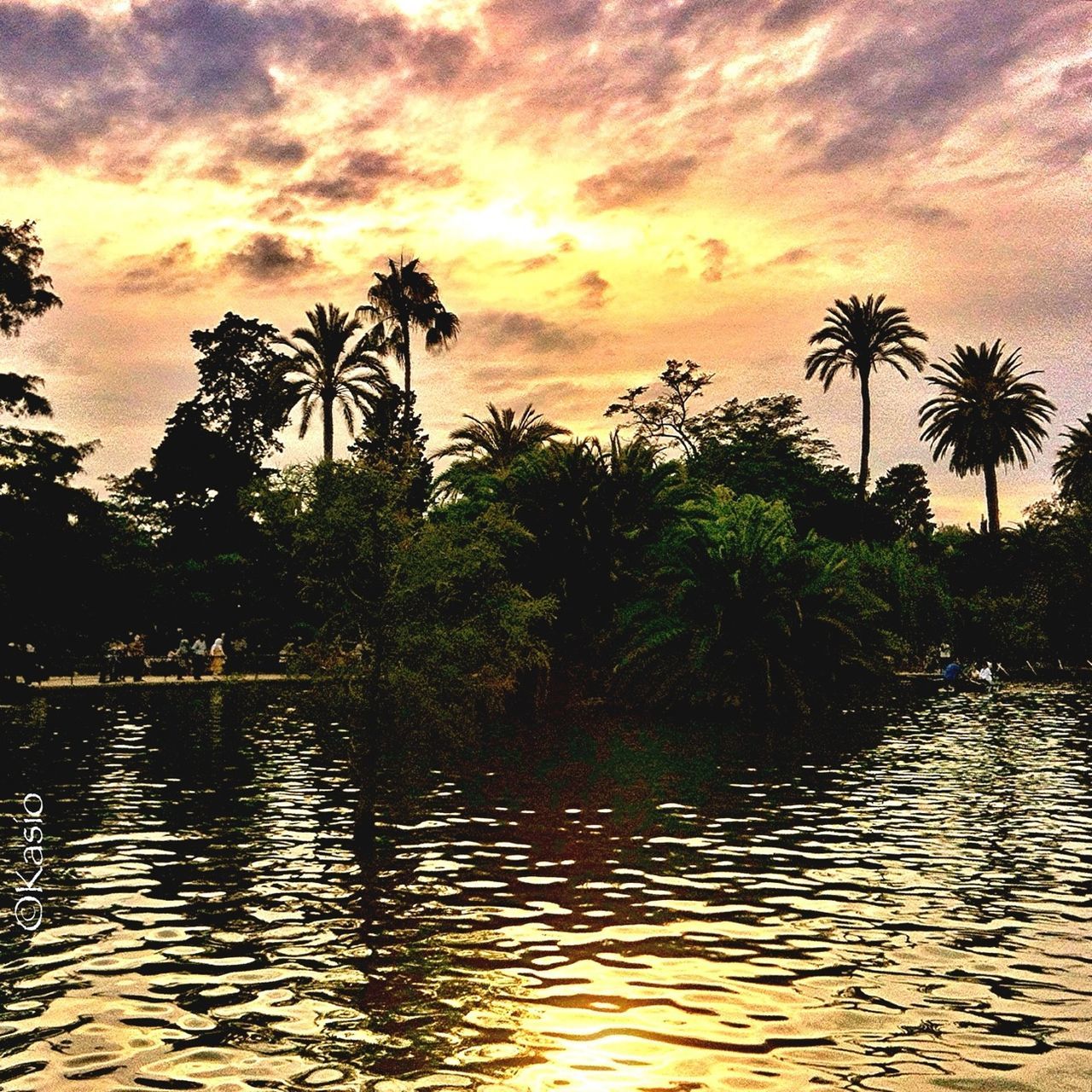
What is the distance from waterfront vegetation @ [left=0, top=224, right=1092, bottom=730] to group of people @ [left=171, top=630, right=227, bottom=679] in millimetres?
2235

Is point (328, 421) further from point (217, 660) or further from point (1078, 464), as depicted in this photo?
point (1078, 464)

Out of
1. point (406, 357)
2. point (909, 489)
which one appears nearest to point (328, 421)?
point (406, 357)

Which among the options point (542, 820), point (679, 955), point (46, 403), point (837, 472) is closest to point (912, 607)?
point (837, 472)

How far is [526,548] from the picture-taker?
34.4 meters

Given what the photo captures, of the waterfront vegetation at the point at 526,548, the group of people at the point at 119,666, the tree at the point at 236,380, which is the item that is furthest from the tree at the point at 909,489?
the group of people at the point at 119,666

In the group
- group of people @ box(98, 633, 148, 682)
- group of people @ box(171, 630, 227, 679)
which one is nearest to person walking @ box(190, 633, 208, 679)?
group of people @ box(171, 630, 227, 679)

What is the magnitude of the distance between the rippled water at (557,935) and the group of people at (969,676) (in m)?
26.5

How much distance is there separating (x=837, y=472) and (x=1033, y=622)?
16.3 m

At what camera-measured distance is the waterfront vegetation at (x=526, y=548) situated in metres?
16.0

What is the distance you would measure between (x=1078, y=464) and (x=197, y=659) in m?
52.9

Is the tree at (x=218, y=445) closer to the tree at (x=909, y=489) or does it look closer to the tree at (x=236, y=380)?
the tree at (x=236, y=380)

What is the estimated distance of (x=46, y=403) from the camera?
2941cm

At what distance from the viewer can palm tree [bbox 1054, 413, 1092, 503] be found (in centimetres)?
6912

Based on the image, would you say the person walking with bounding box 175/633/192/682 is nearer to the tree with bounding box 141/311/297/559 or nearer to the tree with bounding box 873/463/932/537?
the tree with bounding box 141/311/297/559
